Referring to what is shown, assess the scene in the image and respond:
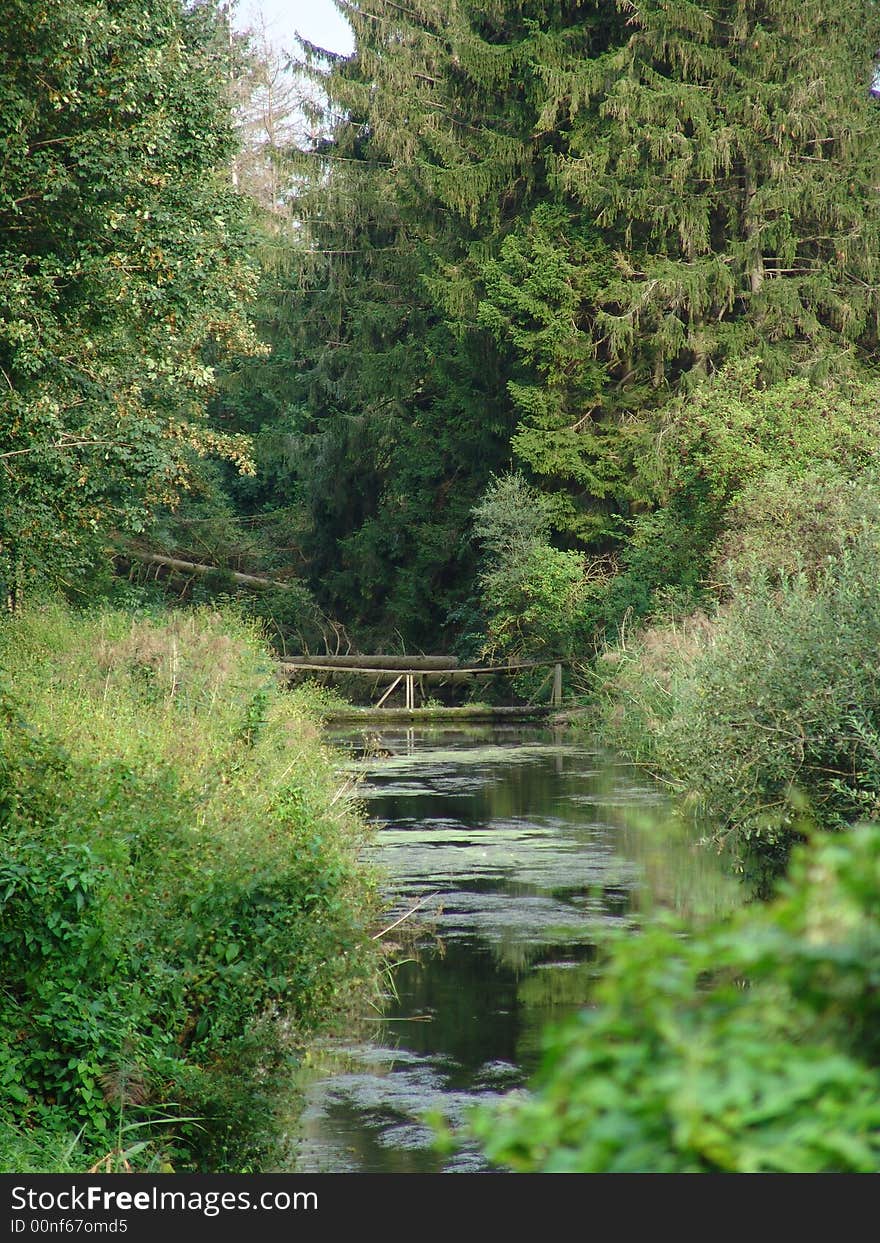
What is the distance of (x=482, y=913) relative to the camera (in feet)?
44.7

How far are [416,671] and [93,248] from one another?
1863cm

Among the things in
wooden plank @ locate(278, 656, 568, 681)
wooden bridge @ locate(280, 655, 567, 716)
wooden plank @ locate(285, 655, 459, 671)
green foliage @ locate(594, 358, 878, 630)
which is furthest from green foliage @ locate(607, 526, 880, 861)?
wooden plank @ locate(285, 655, 459, 671)

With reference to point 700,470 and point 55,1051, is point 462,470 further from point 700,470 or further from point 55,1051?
point 55,1051

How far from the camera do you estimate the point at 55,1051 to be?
25.0 ft

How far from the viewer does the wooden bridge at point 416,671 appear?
3198 cm

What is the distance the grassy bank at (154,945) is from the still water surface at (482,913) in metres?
0.56

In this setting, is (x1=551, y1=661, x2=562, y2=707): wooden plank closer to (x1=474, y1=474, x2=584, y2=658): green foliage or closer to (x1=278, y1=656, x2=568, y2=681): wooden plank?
(x1=278, y1=656, x2=568, y2=681): wooden plank

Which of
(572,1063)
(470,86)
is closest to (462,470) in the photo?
(470,86)

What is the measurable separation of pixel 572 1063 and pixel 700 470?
25.6 m

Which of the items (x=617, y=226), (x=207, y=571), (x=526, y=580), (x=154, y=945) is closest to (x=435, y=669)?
(x=526, y=580)

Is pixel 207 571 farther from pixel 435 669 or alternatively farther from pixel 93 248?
pixel 93 248

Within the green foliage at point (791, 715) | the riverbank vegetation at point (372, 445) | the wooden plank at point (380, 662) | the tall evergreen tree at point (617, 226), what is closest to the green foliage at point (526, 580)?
the riverbank vegetation at point (372, 445)

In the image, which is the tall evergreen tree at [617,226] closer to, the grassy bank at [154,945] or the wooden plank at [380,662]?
the wooden plank at [380,662]

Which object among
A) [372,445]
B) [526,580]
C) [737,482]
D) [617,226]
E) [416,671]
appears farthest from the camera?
[372,445]
